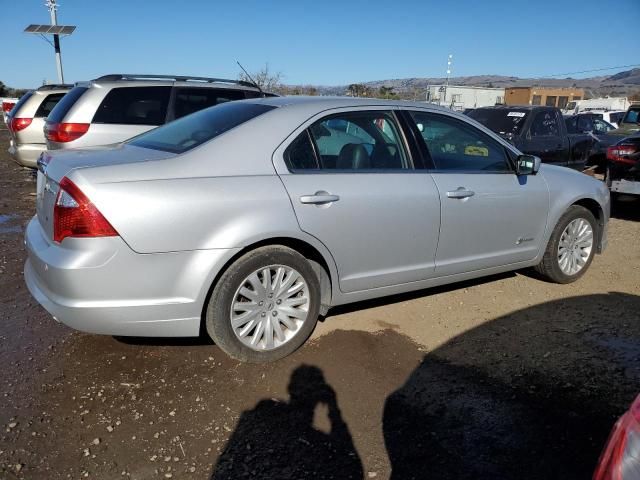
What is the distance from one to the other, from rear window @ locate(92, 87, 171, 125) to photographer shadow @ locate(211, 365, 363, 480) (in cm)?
497

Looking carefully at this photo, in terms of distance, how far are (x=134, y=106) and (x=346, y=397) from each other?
17.3 feet

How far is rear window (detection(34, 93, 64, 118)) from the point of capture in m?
9.33

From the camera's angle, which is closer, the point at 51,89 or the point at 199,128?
the point at 199,128

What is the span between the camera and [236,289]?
3.14 metres

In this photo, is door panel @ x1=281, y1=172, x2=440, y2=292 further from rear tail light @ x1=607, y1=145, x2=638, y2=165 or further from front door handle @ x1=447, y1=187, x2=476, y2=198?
rear tail light @ x1=607, y1=145, x2=638, y2=165

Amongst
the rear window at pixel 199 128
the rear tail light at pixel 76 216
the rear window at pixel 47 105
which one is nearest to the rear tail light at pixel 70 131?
the rear window at pixel 199 128

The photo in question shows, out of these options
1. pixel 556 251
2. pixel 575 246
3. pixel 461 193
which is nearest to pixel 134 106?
pixel 461 193

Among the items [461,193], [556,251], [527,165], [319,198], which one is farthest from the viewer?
[556,251]

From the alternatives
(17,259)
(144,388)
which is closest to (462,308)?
(144,388)

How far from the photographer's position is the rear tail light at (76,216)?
2.77 metres

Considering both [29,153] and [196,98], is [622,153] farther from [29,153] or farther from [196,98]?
[29,153]

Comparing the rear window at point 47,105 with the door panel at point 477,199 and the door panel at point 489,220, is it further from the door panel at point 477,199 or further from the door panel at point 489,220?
the door panel at point 489,220

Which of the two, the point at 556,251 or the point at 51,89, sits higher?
the point at 51,89

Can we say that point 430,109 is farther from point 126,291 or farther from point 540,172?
point 126,291
